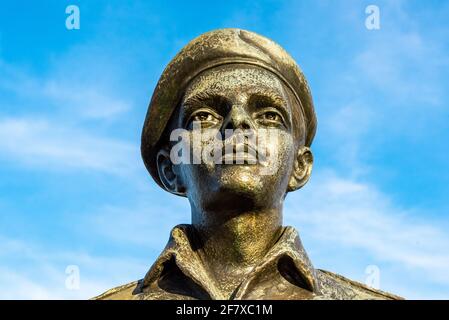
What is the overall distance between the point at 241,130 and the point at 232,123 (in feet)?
0.28

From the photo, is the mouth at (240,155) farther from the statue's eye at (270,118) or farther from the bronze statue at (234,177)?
the statue's eye at (270,118)

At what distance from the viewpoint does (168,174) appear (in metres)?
6.92

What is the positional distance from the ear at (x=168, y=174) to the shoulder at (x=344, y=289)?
124cm

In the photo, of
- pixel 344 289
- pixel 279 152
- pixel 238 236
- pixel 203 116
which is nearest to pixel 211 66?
pixel 203 116

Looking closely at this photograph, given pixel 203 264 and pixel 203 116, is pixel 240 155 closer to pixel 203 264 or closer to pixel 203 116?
pixel 203 116

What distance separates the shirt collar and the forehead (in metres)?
1.03

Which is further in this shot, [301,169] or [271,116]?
[301,169]

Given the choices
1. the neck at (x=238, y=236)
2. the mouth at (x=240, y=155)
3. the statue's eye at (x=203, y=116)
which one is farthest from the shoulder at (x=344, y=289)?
the statue's eye at (x=203, y=116)

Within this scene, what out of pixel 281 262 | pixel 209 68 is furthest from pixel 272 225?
pixel 209 68

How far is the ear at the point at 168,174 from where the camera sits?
6812 millimetres

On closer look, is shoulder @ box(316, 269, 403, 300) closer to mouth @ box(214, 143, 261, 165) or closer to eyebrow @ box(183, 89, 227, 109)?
mouth @ box(214, 143, 261, 165)

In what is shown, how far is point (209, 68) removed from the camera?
667 centimetres
